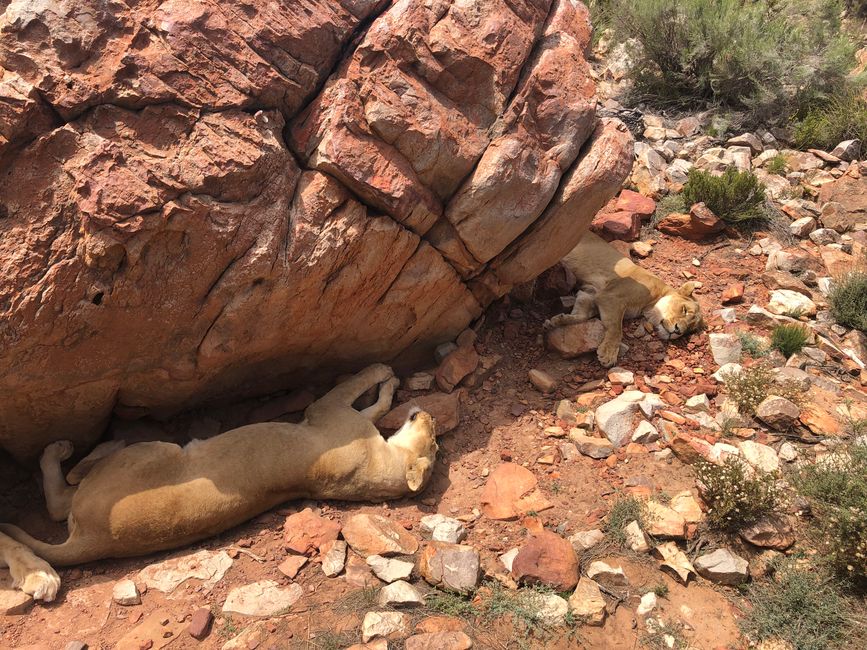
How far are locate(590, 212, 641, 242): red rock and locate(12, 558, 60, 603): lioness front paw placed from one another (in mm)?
6286

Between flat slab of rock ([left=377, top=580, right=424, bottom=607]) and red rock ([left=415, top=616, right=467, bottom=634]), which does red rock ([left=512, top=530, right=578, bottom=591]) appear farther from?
flat slab of rock ([left=377, top=580, right=424, bottom=607])

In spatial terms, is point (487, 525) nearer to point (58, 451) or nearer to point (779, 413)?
point (779, 413)

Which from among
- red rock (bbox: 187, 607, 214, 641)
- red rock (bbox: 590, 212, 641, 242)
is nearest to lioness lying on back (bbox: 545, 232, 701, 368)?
red rock (bbox: 590, 212, 641, 242)

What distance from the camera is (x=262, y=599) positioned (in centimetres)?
410

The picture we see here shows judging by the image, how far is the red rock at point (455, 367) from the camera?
5.81 meters

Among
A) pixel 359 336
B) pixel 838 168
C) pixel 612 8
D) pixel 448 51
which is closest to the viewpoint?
pixel 448 51

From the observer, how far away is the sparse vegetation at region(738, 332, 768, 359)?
609 cm

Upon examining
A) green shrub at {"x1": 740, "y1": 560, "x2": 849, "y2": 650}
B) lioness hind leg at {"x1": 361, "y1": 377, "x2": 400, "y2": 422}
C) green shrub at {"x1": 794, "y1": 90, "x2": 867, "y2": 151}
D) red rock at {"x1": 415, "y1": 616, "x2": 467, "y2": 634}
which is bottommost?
green shrub at {"x1": 740, "y1": 560, "x2": 849, "y2": 650}

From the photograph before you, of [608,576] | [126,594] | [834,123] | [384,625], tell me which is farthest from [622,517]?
[834,123]

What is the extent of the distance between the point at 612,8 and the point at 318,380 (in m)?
8.84

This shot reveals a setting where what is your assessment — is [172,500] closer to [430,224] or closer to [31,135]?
[31,135]

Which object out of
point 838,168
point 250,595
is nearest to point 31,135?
point 250,595

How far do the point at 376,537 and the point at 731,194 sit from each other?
19.0ft

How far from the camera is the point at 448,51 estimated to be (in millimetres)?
4484
